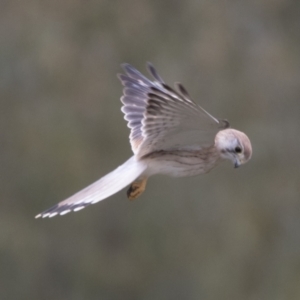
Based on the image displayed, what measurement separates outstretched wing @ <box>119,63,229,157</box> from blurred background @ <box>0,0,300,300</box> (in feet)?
14.1

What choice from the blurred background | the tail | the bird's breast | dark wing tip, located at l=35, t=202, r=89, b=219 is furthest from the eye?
the blurred background

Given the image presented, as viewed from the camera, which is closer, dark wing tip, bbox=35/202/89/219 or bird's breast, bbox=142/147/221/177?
dark wing tip, bbox=35/202/89/219

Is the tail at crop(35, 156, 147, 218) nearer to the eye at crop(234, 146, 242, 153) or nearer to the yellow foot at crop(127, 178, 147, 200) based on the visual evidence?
the yellow foot at crop(127, 178, 147, 200)

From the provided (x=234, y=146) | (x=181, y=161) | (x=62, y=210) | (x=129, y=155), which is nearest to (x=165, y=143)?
(x=181, y=161)

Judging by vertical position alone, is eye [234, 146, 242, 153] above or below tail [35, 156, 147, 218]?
above

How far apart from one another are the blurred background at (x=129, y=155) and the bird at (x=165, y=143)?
4.26 m

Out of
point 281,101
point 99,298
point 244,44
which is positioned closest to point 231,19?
point 244,44

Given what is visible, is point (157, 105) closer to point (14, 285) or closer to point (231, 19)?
point (14, 285)

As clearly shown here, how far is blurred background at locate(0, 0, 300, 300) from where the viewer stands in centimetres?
809

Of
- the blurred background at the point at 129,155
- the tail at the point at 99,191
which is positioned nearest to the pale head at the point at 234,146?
the tail at the point at 99,191

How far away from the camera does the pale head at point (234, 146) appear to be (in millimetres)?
3471

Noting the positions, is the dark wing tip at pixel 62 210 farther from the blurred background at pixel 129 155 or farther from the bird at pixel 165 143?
the blurred background at pixel 129 155

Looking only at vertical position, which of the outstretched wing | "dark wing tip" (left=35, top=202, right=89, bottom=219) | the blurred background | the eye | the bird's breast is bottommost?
"dark wing tip" (left=35, top=202, right=89, bottom=219)

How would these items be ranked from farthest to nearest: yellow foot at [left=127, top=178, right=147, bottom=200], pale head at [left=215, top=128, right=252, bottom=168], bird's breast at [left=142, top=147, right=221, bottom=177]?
yellow foot at [left=127, top=178, right=147, bottom=200] < bird's breast at [left=142, top=147, right=221, bottom=177] < pale head at [left=215, top=128, right=252, bottom=168]
